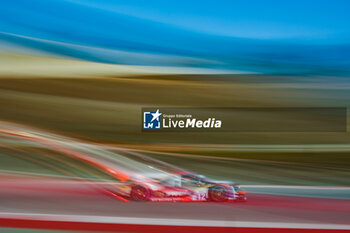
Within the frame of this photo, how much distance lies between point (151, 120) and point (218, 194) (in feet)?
2.59

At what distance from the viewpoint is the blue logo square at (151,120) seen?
9.47 feet

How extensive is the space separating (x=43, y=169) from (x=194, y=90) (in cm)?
136

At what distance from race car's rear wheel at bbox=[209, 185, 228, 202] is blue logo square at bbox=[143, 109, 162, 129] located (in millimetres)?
660

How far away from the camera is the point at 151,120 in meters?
2.89

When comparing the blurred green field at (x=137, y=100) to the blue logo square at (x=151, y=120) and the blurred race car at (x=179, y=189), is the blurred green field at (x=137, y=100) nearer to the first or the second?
the blue logo square at (x=151, y=120)

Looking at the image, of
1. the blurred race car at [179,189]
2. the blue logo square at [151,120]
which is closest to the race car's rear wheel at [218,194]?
the blurred race car at [179,189]

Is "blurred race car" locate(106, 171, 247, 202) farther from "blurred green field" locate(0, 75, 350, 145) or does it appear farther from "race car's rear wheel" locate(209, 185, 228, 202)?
"blurred green field" locate(0, 75, 350, 145)

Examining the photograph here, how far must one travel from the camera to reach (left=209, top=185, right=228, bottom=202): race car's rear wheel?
288 cm

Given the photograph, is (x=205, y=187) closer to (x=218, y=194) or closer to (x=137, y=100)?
(x=218, y=194)

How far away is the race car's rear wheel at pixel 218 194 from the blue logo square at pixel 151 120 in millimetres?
660

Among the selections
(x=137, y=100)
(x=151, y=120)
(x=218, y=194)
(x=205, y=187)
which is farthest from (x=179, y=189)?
(x=137, y=100)

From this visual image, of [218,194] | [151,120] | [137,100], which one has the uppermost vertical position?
[137,100]

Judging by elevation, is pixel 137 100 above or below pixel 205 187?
above

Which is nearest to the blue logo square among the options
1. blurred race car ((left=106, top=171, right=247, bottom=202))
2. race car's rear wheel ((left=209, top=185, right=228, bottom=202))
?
blurred race car ((left=106, top=171, right=247, bottom=202))
